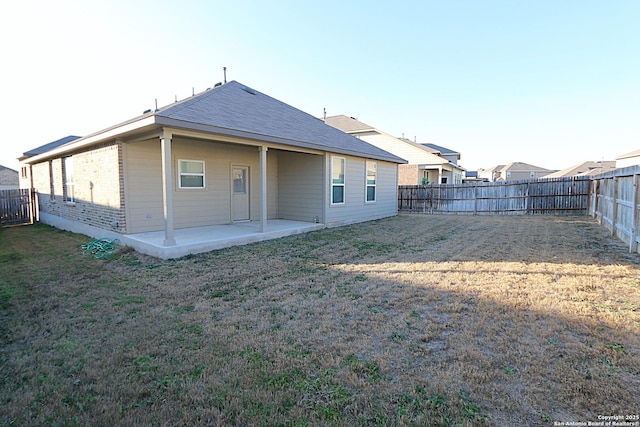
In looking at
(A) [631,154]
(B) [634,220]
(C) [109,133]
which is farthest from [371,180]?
(A) [631,154]

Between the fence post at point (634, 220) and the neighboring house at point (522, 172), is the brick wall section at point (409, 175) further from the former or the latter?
the neighboring house at point (522, 172)

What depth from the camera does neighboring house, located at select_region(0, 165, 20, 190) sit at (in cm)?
3368

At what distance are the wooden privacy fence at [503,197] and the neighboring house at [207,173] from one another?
5.44 metres

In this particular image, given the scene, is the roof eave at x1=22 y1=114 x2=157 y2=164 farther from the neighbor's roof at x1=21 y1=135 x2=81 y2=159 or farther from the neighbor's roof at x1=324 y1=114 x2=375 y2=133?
the neighbor's roof at x1=324 y1=114 x2=375 y2=133

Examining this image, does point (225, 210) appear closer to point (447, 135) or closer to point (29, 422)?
point (29, 422)

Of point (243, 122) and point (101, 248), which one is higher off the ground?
point (243, 122)

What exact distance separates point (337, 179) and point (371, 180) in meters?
2.60

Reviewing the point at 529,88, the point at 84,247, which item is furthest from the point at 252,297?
the point at 529,88

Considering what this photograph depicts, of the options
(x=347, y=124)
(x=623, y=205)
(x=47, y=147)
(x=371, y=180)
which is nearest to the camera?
(x=623, y=205)

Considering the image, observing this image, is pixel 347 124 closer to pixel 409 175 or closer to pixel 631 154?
pixel 409 175

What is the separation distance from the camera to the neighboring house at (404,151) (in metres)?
23.4

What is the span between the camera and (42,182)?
13547 mm

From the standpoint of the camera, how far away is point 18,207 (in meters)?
14.5

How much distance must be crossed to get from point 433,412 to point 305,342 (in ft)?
4.45
